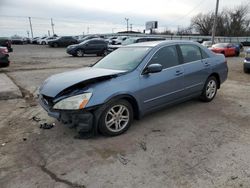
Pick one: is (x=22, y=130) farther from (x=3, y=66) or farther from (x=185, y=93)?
(x=3, y=66)

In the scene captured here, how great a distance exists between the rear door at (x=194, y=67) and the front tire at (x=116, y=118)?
5.45ft

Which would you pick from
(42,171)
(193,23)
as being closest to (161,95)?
(42,171)

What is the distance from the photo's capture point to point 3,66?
13.5 metres

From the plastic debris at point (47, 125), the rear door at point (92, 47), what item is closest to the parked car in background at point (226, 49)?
the rear door at point (92, 47)

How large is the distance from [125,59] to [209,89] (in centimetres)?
242

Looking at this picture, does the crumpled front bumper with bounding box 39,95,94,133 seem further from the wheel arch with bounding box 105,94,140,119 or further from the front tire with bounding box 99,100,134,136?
the wheel arch with bounding box 105,94,140,119

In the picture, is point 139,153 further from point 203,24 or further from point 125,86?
point 203,24

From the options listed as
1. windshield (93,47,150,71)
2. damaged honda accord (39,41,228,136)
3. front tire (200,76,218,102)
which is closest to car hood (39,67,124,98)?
damaged honda accord (39,41,228,136)

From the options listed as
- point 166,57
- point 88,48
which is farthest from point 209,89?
point 88,48

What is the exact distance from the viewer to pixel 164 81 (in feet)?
16.4

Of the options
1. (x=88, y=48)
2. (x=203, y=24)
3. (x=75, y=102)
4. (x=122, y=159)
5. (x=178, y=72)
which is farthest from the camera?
(x=203, y=24)

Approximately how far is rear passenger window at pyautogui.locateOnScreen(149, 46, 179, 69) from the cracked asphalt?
1069 millimetres

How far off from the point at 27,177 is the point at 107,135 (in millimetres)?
1477

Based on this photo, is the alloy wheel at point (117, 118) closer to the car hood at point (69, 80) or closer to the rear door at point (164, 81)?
the rear door at point (164, 81)
